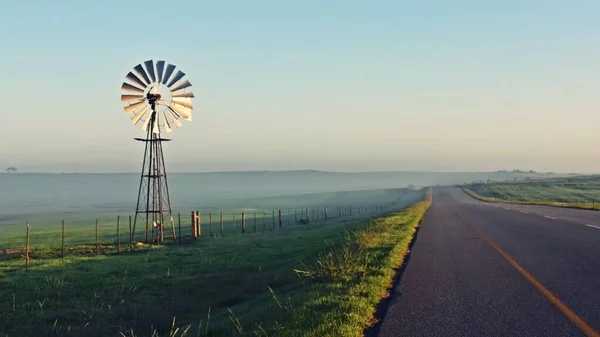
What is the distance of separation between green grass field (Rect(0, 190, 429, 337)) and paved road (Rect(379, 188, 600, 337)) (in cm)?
71

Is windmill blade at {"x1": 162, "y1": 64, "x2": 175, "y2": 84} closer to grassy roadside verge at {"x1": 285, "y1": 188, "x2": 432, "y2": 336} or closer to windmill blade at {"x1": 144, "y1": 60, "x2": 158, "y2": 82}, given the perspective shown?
windmill blade at {"x1": 144, "y1": 60, "x2": 158, "y2": 82}

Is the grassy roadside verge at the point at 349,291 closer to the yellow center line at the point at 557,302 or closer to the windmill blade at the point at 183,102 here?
the yellow center line at the point at 557,302

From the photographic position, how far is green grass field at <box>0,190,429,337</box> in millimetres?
8898

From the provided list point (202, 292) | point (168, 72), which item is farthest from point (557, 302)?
point (168, 72)

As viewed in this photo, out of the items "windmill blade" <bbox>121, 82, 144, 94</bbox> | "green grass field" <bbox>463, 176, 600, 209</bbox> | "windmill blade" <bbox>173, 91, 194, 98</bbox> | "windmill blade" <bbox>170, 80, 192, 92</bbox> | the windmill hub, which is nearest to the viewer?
"windmill blade" <bbox>121, 82, 144, 94</bbox>

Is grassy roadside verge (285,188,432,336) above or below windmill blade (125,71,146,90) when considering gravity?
below

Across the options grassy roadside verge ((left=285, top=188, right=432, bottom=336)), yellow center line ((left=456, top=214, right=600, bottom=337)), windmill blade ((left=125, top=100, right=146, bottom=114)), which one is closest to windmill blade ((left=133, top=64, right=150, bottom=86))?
windmill blade ((left=125, top=100, right=146, bottom=114))

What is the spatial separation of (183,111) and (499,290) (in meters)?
27.8

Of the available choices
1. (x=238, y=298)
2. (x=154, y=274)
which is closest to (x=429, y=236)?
(x=238, y=298)

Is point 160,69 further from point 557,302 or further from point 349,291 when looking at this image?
point 557,302

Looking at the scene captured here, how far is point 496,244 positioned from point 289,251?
419 inches

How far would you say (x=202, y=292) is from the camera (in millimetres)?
15883

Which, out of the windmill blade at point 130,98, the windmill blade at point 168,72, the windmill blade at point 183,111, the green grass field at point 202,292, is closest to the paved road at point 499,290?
the green grass field at point 202,292

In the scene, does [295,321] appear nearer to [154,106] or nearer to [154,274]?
[154,274]
